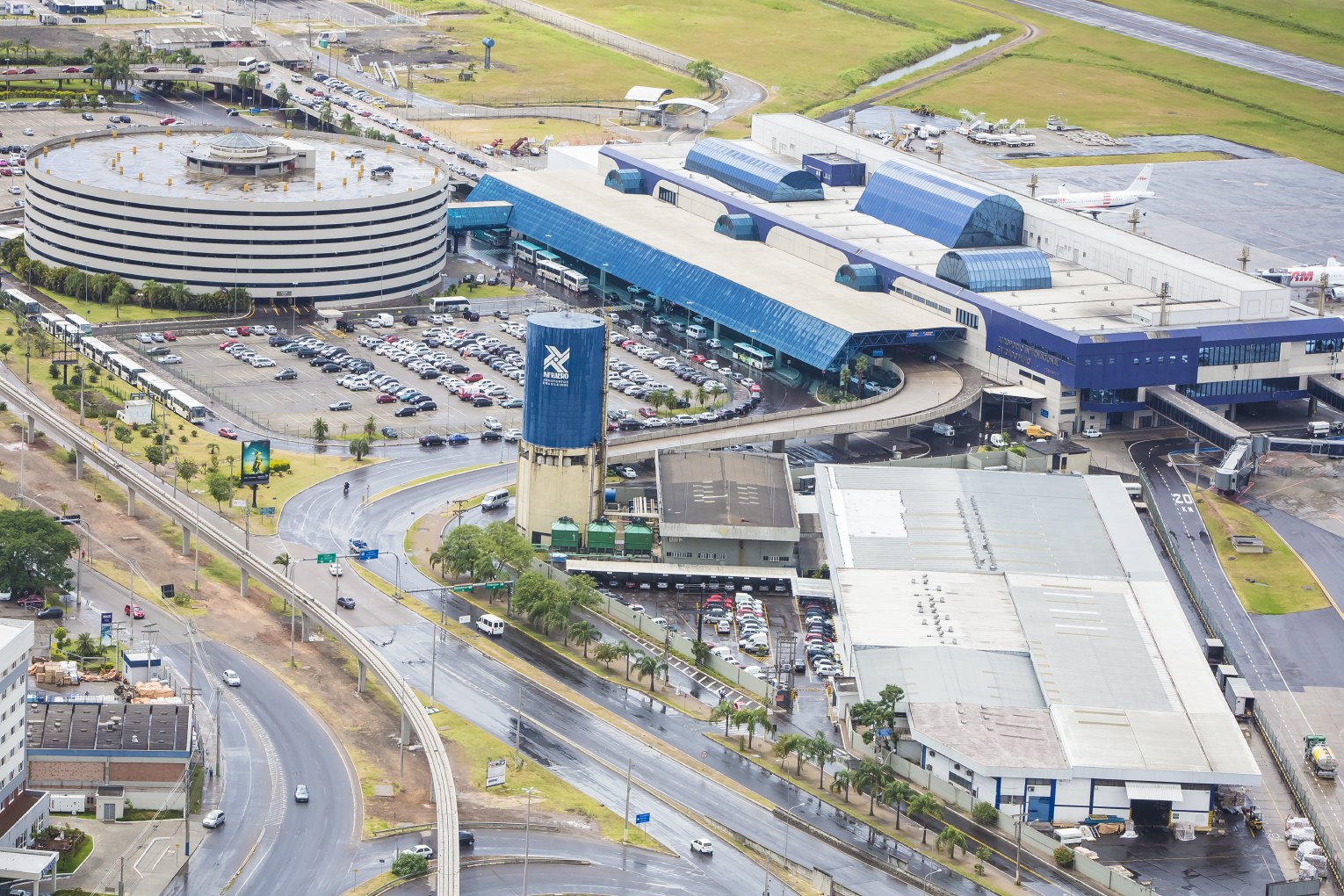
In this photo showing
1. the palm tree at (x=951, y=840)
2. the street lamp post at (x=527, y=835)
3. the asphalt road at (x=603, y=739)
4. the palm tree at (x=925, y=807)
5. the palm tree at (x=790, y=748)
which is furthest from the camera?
the palm tree at (x=790, y=748)

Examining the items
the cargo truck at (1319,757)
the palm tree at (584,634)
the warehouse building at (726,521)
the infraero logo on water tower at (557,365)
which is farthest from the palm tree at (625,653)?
the cargo truck at (1319,757)

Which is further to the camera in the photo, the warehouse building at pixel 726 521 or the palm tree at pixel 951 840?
the warehouse building at pixel 726 521

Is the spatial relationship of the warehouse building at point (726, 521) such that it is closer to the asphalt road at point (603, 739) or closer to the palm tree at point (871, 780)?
the asphalt road at point (603, 739)

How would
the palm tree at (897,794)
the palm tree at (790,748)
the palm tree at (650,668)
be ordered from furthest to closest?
1. the palm tree at (650,668)
2. the palm tree at (790,748)
3. the palm tree at (897,794)

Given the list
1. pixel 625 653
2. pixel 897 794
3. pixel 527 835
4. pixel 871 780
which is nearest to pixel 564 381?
pixel 625 653

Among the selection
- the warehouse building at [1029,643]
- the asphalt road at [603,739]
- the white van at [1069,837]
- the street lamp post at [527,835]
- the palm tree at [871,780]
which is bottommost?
the asphalt road at [603,739]

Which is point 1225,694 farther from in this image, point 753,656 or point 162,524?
point 162,524
